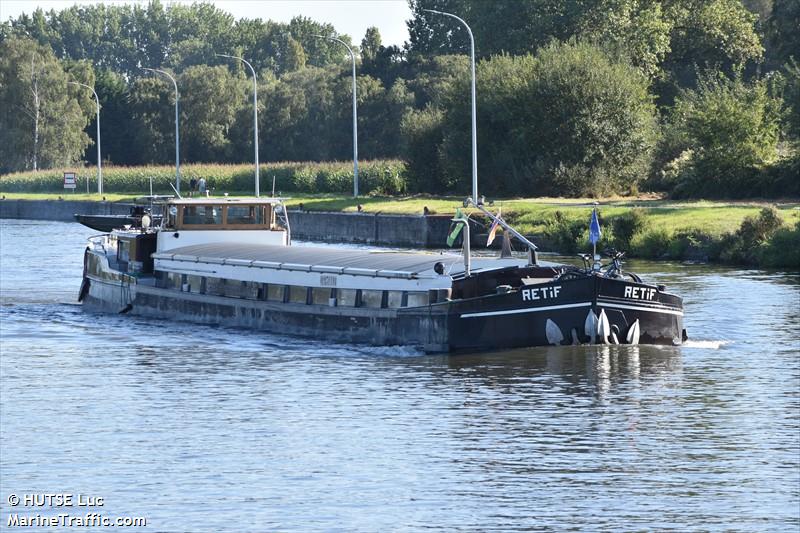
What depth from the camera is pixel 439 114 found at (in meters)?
87.7

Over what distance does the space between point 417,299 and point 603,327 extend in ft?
14.6

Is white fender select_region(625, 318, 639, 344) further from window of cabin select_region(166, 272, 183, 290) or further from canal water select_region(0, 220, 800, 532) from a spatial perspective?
window of cabin select_region(166, 272, 183, 290)

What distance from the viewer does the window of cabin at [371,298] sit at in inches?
1341

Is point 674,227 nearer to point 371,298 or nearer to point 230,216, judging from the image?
point 230,216

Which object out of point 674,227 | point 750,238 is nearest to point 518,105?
point 674,227

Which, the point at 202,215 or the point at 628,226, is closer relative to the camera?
the point at 202,215

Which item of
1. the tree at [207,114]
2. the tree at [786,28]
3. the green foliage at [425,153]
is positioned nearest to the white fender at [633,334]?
the green foliage at [425,153]

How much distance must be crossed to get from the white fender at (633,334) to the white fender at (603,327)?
677 millimetres

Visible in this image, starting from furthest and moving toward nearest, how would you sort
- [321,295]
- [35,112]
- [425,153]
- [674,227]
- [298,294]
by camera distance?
[35,112], [425,153], [674,227], [298,294], [321,295]

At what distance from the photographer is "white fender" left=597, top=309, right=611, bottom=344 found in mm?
31219

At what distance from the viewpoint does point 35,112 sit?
144 meters

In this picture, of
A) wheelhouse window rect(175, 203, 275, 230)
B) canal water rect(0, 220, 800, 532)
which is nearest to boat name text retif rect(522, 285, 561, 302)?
canal water rect(0, 220, 800, 532)

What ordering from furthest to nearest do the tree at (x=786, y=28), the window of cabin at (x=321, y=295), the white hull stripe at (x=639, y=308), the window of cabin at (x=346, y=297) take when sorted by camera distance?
the tree at (x=786, y=28)
the window of cabin at (x=321, y=295)
the window of cabin at (x=346, y=297)
the white hull stripe at (x=639, y=308)

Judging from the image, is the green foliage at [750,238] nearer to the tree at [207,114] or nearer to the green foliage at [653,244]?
the green foliage at [653,244]
